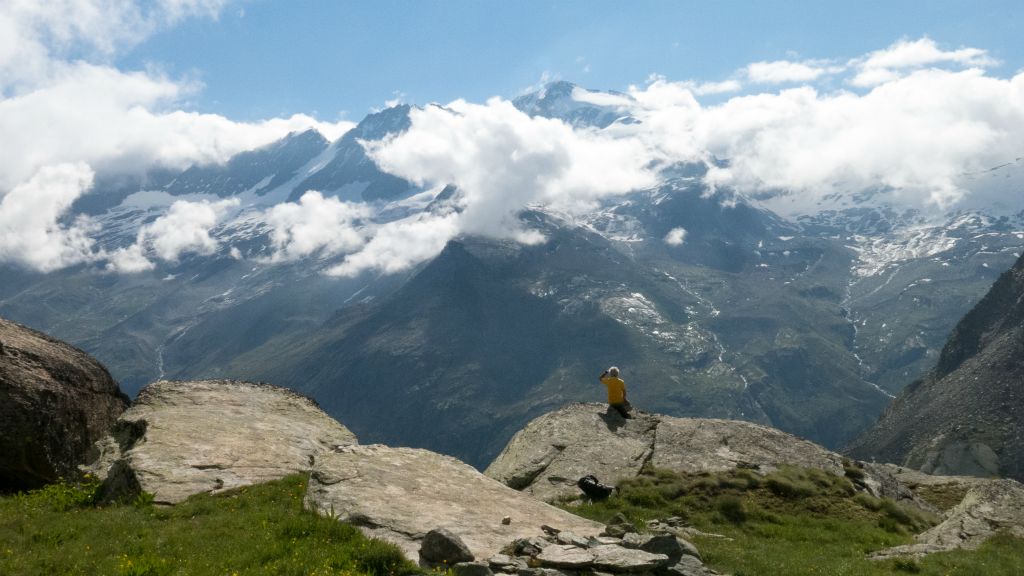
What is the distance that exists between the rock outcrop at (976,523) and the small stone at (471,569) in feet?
54.8

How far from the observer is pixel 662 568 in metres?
20.1

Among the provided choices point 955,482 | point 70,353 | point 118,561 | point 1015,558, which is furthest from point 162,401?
point 955,482

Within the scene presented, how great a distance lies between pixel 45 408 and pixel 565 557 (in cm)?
2591

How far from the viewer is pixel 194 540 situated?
2114 cm

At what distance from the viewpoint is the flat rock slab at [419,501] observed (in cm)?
2252

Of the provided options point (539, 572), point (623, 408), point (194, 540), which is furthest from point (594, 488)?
point (194, 540)

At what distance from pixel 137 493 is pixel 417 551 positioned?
1215 cm

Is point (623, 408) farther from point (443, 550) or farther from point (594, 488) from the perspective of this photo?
point (443, 550)

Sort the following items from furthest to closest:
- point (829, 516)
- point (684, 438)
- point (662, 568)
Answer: point (684, 438) → point (829, 516) → point (662, 568)

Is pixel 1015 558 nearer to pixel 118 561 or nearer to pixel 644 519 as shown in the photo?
pixel 644 519

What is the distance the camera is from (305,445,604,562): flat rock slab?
22525 mm

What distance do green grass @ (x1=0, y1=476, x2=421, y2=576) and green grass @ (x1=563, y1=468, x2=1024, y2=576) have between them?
41.4 feet

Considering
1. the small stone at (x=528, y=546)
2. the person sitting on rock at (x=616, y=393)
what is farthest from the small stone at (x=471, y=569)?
the person sitting on rock at (x=616, y=393)

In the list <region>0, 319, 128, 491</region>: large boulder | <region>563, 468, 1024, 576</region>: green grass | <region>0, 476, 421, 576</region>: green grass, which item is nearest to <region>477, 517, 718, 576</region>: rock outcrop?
<region>0, 476, 421, 576</region>: green grass
